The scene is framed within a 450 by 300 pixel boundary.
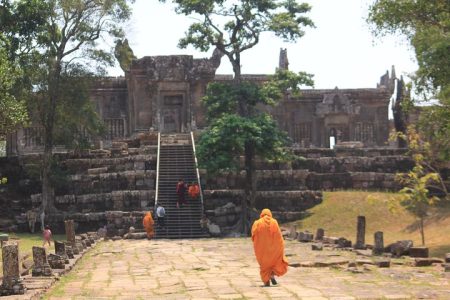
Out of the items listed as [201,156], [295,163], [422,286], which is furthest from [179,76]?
[422,286]

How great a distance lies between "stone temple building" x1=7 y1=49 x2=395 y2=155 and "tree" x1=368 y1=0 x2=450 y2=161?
1918 centimetres

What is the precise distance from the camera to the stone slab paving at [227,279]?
12.0 metres

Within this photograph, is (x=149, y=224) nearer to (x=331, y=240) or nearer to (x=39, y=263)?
(x=331, y=240)

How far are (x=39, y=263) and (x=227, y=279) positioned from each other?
377 centimetres

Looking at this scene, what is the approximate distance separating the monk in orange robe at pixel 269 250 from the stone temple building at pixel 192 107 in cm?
2494

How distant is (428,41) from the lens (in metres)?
17.5

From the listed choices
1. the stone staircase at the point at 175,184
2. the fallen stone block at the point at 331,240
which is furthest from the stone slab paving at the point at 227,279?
the stone staircase at the point at 175,184

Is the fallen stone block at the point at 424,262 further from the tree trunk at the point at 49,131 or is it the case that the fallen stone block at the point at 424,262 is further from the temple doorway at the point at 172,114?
the temple doorway at the point at 172,114

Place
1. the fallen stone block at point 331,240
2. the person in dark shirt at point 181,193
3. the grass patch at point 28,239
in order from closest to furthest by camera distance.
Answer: the fallen stone block at point 331,240, the grass patch at point 28,239, the person in dark shirt at point 181,193

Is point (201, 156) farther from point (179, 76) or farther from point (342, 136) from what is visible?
point (342, 136)

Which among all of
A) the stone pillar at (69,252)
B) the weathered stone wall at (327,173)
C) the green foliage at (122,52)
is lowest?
the stone pillar at (69,252)

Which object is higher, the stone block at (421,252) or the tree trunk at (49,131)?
the tree trunk at (49,131)

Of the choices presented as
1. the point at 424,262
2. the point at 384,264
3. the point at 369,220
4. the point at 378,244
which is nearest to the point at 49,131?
the point at 369,220

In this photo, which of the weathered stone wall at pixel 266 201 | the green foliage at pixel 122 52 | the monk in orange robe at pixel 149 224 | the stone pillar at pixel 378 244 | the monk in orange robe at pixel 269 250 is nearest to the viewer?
the monk in orange robe at pixel 269 250
